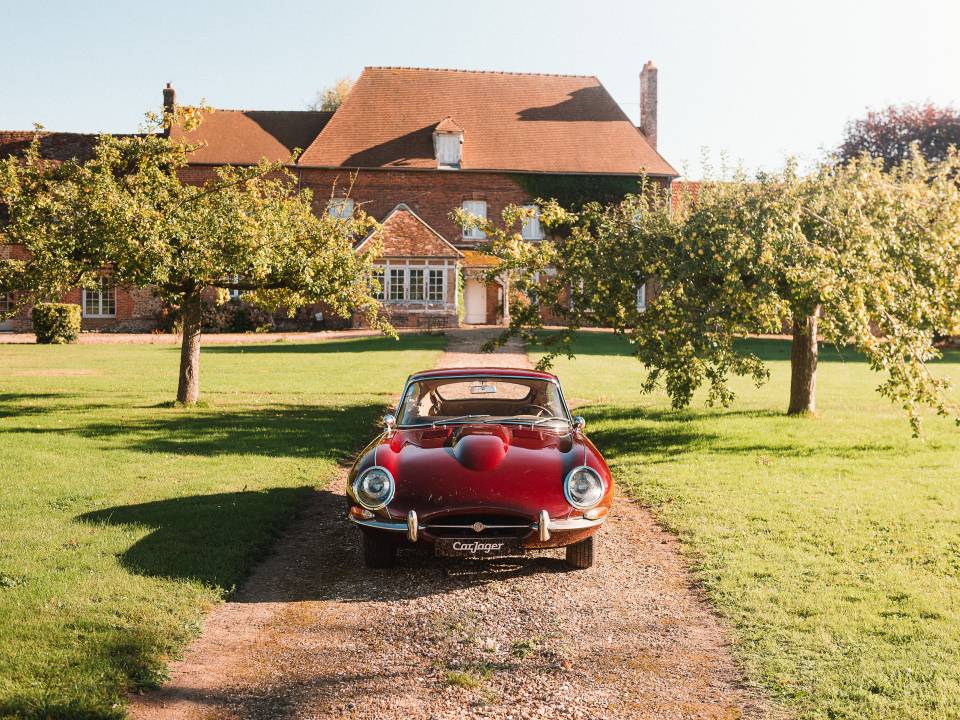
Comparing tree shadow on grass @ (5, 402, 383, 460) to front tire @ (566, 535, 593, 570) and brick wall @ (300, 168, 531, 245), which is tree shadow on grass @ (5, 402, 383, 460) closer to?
front tire @ (566, 535, 593, 570)

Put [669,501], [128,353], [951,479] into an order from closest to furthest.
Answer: [669,501], [951,479], [128,353]

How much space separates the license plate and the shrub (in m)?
31.4

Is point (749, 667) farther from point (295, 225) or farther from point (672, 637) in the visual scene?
point (295, 225)

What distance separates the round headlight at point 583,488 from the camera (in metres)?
6.42

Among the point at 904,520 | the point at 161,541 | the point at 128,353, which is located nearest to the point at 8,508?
the point at 161,541

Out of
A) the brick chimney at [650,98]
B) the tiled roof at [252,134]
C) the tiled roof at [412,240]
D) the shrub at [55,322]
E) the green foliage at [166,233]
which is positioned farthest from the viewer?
the brick chimney at [650,98]

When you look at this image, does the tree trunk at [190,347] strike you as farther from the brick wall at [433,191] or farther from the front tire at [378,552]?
the brick wall at [433,191]

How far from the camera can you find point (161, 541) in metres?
7.25

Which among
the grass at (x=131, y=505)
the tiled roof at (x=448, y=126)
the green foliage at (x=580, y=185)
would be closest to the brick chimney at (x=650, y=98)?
the green foliage at (x=580, y=185)

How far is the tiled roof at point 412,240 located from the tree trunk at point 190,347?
24.6m

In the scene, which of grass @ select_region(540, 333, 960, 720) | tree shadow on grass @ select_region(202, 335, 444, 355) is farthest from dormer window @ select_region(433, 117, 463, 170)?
grass @ select_region(540, 333, 960, 720)

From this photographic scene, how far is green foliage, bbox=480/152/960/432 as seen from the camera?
10438 millimetres

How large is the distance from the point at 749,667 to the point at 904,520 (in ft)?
13.7

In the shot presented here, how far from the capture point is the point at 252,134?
149ft
